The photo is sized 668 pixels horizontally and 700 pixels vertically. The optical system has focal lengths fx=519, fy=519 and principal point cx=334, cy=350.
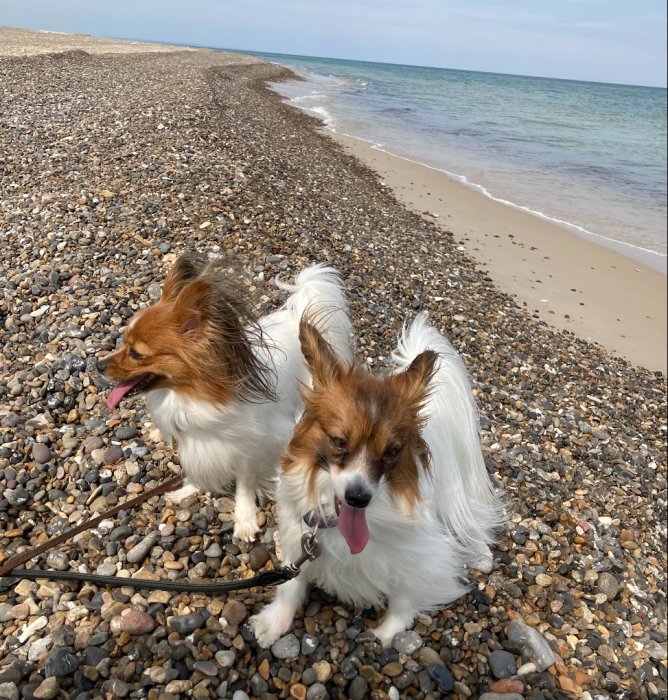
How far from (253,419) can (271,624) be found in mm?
1032

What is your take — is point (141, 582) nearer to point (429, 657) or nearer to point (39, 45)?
point (429, 657)

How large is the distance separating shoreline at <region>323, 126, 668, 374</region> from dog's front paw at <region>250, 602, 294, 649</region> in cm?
577

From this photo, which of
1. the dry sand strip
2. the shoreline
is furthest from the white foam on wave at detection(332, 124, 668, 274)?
the dry sand strip

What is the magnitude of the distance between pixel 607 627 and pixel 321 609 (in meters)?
1.68

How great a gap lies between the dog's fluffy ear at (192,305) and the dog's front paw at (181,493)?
126cm

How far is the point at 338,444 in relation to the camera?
6.76 ft

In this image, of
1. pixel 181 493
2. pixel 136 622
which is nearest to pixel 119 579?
pixel 136 622

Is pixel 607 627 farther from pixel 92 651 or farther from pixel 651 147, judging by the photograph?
pixel 651 147

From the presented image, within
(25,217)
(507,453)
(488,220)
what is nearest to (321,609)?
(507,453)

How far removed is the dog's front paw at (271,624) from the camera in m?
2.56

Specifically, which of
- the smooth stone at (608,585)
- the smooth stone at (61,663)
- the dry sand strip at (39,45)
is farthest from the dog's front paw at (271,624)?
the dry sand strip at (39,45)

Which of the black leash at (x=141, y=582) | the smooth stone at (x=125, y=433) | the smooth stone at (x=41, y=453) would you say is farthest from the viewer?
the smooth stone at (x=125, y=433)

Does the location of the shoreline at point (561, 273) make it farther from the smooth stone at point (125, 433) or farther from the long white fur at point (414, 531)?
the smooth stone at point (125, 433)

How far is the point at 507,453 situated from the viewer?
166 inches
